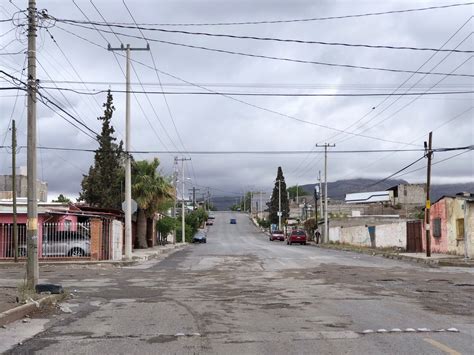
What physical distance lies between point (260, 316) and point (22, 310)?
4.82m

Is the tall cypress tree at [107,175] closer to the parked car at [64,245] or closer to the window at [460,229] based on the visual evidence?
the parked car at [64,245]

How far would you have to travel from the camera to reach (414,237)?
130ft

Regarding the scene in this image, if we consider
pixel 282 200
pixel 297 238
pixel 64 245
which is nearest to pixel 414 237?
pixel 64 245

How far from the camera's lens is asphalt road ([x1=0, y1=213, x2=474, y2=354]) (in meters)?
8.53

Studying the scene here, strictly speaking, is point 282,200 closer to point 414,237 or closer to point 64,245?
point 414,237

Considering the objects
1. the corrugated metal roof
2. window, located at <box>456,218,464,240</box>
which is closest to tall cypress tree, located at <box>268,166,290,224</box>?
the corrugated metal roof

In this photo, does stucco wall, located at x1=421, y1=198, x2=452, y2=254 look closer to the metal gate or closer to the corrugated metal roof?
the metal gate

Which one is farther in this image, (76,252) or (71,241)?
(76,252)

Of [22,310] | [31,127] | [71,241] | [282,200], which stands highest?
[31,127]

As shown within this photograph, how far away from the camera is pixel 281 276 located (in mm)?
20875

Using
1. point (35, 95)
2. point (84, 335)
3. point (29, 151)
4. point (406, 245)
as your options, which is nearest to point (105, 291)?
point (29, 151)

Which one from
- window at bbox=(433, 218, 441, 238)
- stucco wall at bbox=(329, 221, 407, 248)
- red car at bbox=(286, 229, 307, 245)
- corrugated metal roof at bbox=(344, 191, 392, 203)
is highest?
corrugated metal roof at bbox=(344, 191, 392, 203)

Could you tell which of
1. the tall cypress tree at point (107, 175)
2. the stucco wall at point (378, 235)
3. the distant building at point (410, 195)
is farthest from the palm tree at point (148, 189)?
the distant building at point (410, 195)

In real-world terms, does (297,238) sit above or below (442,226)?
Result: below
